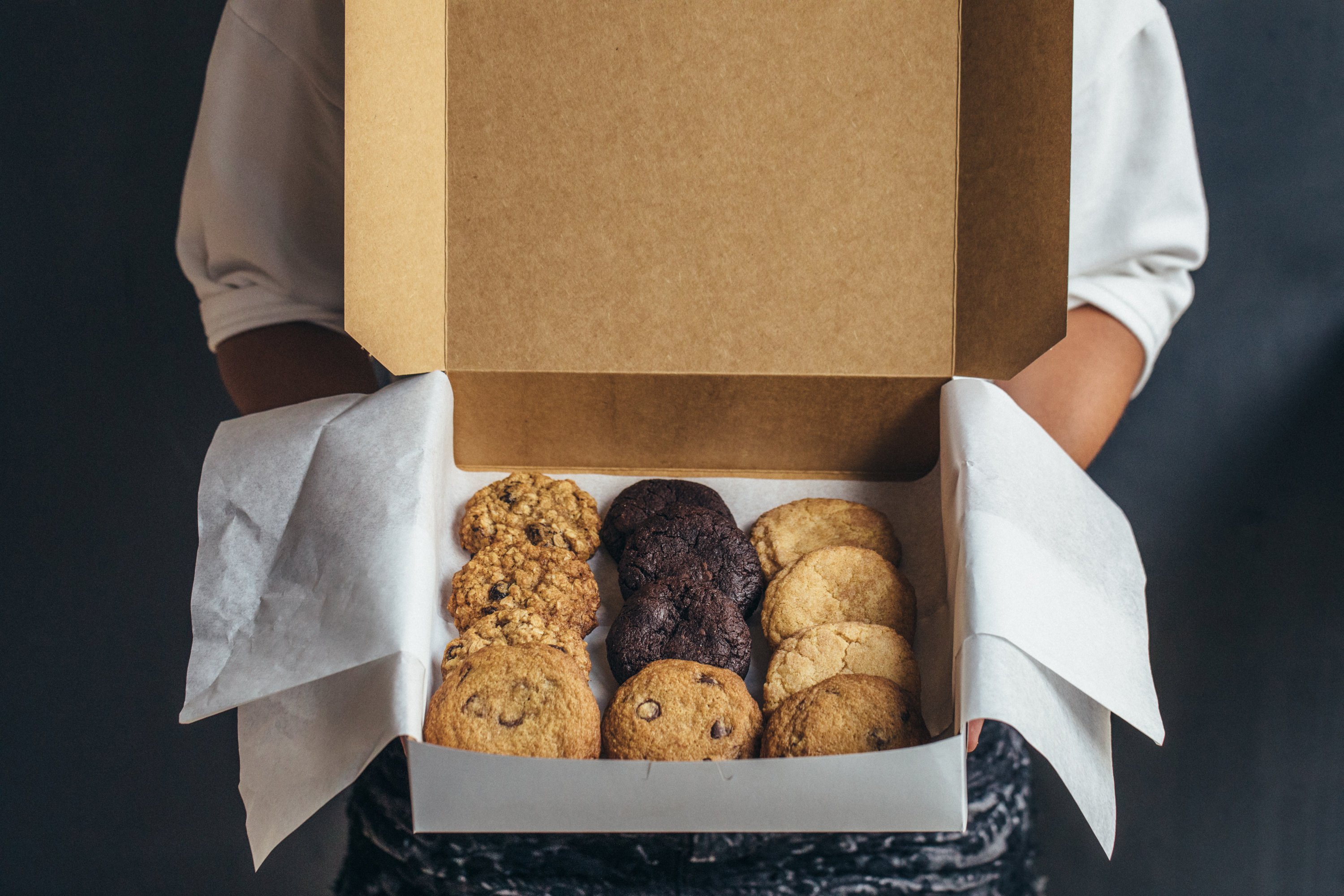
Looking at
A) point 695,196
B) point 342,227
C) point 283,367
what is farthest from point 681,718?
point 342,227

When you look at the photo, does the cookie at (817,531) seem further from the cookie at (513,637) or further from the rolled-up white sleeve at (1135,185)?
the rolled-up white sleeve at (1135,185)

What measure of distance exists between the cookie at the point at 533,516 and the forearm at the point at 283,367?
278 mm

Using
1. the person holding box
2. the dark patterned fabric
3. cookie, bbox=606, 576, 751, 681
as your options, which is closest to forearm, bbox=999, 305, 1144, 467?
the person holding box

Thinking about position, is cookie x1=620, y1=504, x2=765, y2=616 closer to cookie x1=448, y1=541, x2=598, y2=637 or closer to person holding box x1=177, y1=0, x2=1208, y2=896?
cookie x1=448, y1=541, x2=598, y2=637

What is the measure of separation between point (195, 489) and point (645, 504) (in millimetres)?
1124

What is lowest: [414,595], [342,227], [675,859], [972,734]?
[675,859]

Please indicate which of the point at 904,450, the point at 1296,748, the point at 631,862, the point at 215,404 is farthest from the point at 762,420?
the point at 1296,748

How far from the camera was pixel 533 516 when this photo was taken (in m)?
0.91

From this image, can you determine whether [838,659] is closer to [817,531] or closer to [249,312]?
[817,531]

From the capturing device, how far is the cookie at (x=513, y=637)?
79 centimetres

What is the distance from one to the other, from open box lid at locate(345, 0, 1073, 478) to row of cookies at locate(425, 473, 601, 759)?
5.3 inches

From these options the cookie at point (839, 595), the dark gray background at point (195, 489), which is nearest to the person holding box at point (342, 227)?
the cookie at point (839, 595)

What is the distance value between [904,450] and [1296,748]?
1.23m

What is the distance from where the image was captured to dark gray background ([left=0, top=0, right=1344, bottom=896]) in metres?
1.53
